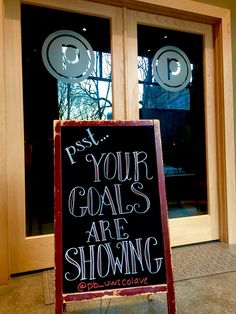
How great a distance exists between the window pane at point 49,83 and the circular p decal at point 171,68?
1.61 ft

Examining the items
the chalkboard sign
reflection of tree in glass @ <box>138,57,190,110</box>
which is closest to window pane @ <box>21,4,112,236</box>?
reflection of tree in glass @ <box>138,57,190,110</box>

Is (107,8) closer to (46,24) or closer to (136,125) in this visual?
(46,24)

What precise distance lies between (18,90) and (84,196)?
1023 mm

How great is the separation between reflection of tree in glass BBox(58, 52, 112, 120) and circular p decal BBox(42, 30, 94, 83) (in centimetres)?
5

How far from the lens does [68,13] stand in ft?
6.46

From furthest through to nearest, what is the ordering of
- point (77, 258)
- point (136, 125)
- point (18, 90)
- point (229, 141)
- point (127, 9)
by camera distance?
point (229, 141) < point (127, 9) < point (18, 90) < point (136, 125) < point (77, 258)

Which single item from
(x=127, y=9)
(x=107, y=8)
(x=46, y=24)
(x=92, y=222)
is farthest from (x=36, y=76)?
(x=92, y=222)

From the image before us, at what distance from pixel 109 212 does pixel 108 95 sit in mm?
1148

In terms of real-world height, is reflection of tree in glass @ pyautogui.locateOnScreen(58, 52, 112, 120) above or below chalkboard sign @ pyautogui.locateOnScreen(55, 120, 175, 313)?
above

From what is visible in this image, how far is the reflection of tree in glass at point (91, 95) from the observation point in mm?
1965

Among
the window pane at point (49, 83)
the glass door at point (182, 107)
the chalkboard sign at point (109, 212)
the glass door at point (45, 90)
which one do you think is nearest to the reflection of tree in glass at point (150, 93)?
the glass door at point (182, 107)

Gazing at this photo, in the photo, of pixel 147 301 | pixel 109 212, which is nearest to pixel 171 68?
pixel 109 212

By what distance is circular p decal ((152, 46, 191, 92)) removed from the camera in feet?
7.29

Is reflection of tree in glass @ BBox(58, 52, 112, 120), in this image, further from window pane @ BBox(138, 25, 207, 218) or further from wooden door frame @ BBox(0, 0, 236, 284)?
wooden door frame @ BBox(0, 0, 236, 284)
